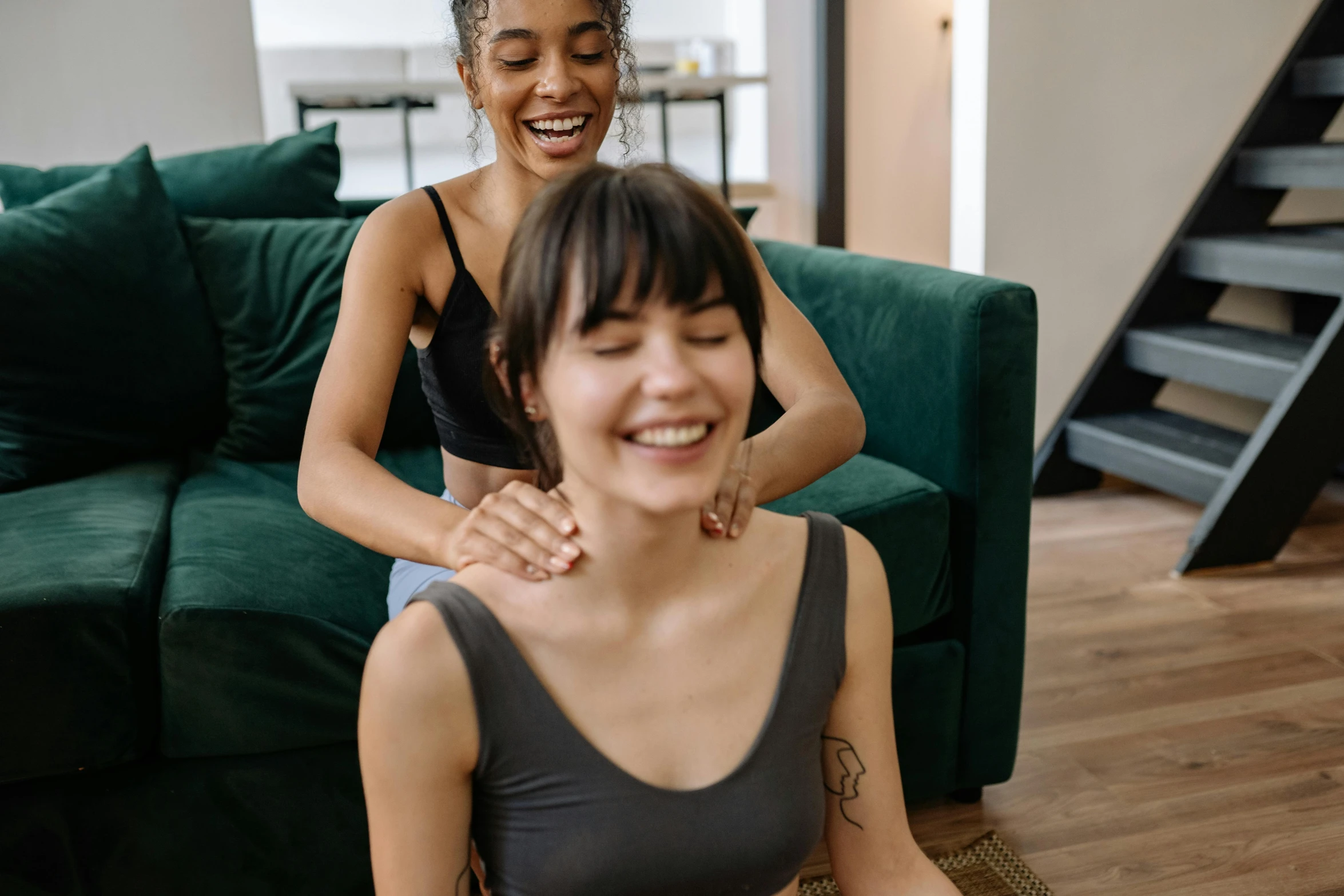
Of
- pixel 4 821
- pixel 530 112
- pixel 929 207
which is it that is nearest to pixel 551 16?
pixel 530 112

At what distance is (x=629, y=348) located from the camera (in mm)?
720

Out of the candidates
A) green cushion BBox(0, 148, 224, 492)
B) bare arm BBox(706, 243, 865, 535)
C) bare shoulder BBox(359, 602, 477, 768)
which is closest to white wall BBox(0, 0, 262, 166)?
green cushion BBox(0, 148, 224, 492)

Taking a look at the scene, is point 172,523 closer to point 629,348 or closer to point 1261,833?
point 629,348

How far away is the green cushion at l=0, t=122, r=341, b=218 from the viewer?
2115mm

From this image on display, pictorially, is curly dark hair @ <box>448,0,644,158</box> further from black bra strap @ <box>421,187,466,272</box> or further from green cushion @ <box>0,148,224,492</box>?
green cushion @ <box>0,148,224,492</box>

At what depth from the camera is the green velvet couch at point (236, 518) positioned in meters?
1.35

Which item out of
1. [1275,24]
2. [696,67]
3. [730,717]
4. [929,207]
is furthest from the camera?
[929,207]

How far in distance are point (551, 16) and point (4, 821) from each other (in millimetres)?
1088

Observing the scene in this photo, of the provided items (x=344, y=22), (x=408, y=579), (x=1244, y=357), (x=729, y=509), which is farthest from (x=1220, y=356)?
(x=344, y=22)

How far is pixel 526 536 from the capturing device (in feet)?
2.69

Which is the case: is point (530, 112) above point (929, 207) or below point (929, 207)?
above

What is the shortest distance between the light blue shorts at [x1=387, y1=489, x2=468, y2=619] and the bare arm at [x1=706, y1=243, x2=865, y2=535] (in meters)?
0.33

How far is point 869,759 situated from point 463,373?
64 centimetres

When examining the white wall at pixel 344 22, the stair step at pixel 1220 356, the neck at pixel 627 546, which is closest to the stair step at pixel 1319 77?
the stair step at pixel 1220 356
